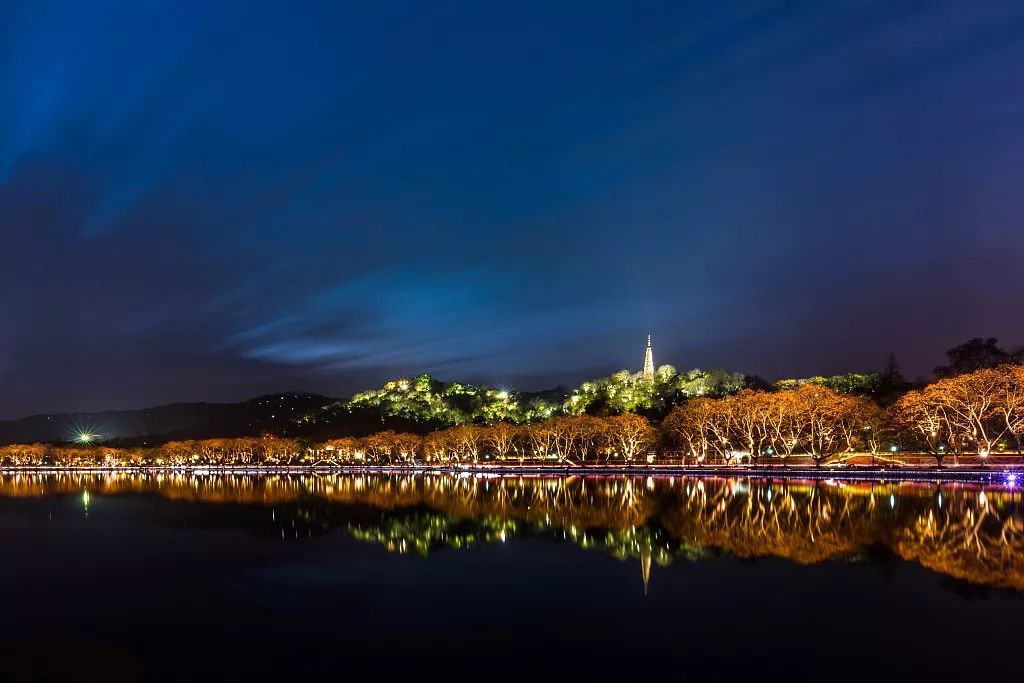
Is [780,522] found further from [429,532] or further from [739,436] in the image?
[739,436]

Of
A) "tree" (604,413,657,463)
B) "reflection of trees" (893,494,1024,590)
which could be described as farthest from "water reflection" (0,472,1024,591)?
"tree" (604,413,657,463)

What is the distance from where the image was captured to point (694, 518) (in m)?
37.6

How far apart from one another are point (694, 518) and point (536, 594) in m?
18.0

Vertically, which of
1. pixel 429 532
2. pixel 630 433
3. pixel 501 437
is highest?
pixel 630 433

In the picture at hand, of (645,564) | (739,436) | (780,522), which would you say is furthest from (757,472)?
(645,564)

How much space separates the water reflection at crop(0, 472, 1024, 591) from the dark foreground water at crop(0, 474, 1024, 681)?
0.24 meters

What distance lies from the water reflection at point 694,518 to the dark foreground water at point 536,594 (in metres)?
0.24

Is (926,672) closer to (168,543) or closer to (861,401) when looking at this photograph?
(168,543)

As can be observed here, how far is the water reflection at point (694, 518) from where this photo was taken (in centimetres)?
2736

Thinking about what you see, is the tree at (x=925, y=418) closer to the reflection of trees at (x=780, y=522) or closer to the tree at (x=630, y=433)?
the reflection of trees at (x=780, y=522)

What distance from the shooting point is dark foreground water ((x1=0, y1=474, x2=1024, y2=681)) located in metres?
15.8

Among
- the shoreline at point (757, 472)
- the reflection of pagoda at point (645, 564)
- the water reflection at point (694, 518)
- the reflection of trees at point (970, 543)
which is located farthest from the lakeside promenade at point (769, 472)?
the reflection of pagoda at point (645, 564)

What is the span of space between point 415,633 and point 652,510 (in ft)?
85.9

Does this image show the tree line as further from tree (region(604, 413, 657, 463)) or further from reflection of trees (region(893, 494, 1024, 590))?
reflection of trees (region(893, 494, 1024, 590))
